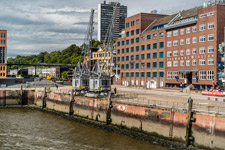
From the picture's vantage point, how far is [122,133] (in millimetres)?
41125

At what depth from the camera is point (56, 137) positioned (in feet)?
131

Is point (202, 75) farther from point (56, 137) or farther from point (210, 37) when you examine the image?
point (56, 137)

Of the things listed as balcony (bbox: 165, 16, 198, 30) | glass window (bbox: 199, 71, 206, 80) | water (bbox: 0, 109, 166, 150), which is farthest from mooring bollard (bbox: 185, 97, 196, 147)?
balcony (bbox: 165, 16, 198, 30)

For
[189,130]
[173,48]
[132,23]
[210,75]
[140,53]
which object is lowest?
[189,130]

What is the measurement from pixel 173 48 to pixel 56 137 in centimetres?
5142

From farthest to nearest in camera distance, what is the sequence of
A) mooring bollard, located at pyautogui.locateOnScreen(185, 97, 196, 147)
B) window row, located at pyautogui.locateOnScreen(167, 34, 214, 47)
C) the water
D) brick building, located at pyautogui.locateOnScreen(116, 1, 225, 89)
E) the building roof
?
the building roof, window row, located at pyautogui.locateOnScreen(167, 34, 214, 47), brick building, located at pyautogui.locateOnScreen(116, 1, 225, 89), the water, mooring bollard, located at pyautogui.locateOnScreen(185, 97, 196, 147)

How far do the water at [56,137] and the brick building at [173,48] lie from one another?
124ft

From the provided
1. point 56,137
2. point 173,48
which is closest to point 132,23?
point 173,48

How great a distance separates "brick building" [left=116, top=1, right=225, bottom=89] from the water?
3775 cm

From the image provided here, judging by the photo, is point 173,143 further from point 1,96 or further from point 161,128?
point 1,96

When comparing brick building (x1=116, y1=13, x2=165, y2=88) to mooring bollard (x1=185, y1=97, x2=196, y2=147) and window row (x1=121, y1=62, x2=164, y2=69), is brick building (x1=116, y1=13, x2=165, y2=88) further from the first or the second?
mooring bollard (x1=185, y1=97, x2=196, y2=147)

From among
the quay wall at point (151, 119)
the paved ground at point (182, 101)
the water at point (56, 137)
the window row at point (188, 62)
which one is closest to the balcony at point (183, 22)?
the window row at point (188, 62)

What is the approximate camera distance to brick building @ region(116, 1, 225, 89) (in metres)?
67.2

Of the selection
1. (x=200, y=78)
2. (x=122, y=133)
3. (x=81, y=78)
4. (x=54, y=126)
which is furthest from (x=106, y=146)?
(x=200, y=78)
